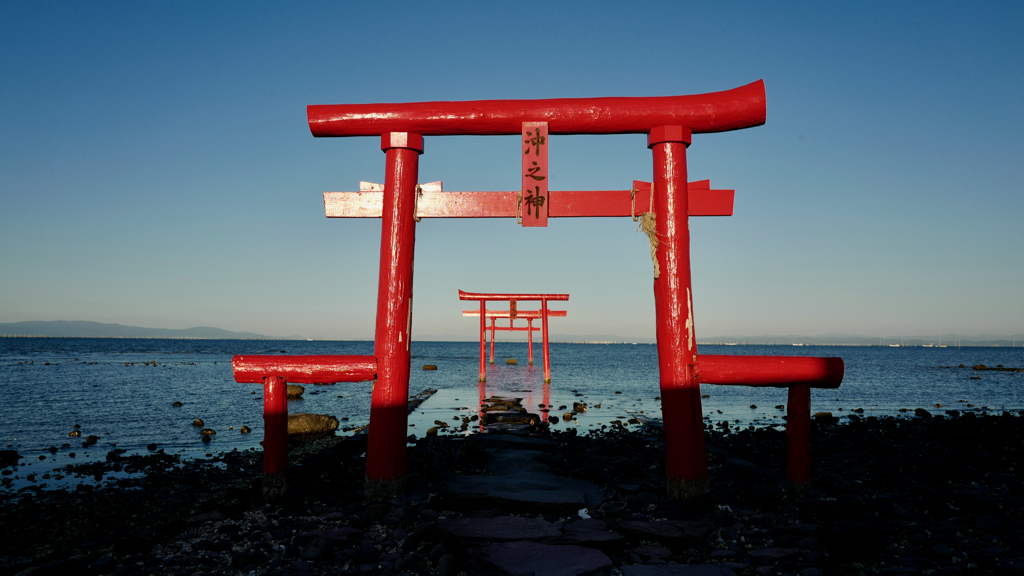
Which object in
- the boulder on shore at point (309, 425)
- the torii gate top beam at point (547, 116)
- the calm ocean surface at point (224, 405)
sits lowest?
the calm ocean surface at point (224, 405)

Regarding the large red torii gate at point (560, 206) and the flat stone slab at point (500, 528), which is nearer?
the flat stone slab at point (500, 528)

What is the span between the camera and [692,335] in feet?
15.1

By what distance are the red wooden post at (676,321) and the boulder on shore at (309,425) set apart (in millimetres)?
7694

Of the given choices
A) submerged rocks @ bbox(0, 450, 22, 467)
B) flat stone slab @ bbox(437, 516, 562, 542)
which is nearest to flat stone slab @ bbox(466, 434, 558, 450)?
flat stone slab @ bbox(437, 516, 562, 542)

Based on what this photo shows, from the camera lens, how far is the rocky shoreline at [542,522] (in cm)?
343

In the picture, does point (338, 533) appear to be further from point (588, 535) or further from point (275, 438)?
point (588, 535)

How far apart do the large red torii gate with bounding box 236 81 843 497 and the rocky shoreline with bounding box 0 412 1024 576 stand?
23.7 inches

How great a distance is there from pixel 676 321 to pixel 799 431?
1.34m

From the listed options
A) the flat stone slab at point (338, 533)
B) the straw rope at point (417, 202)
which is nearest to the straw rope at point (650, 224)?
the straw rope at point (417, 202)

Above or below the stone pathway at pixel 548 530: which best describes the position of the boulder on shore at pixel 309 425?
below

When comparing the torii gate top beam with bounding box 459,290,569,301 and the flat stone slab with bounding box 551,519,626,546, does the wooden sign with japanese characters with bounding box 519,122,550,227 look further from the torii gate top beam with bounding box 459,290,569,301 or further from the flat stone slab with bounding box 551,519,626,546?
the torii gate top beam with bounding box 459,290,569,301

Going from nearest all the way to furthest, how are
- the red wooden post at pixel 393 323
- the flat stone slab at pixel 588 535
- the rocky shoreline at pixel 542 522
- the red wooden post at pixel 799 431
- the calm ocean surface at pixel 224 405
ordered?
the rocky shoreline at pixel 542 522 → the flat stone slab at pixel 588 535 → the red wooden post at pixel 799 431 → the red wooden post at pixel 393 323 → the calm ocean surface at pixel 224 405

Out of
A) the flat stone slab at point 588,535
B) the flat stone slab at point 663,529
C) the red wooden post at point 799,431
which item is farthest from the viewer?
the red wooden post at point 799,431

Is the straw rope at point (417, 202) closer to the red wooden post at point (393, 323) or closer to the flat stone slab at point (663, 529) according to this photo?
the red wooden post at point (393, 323)
